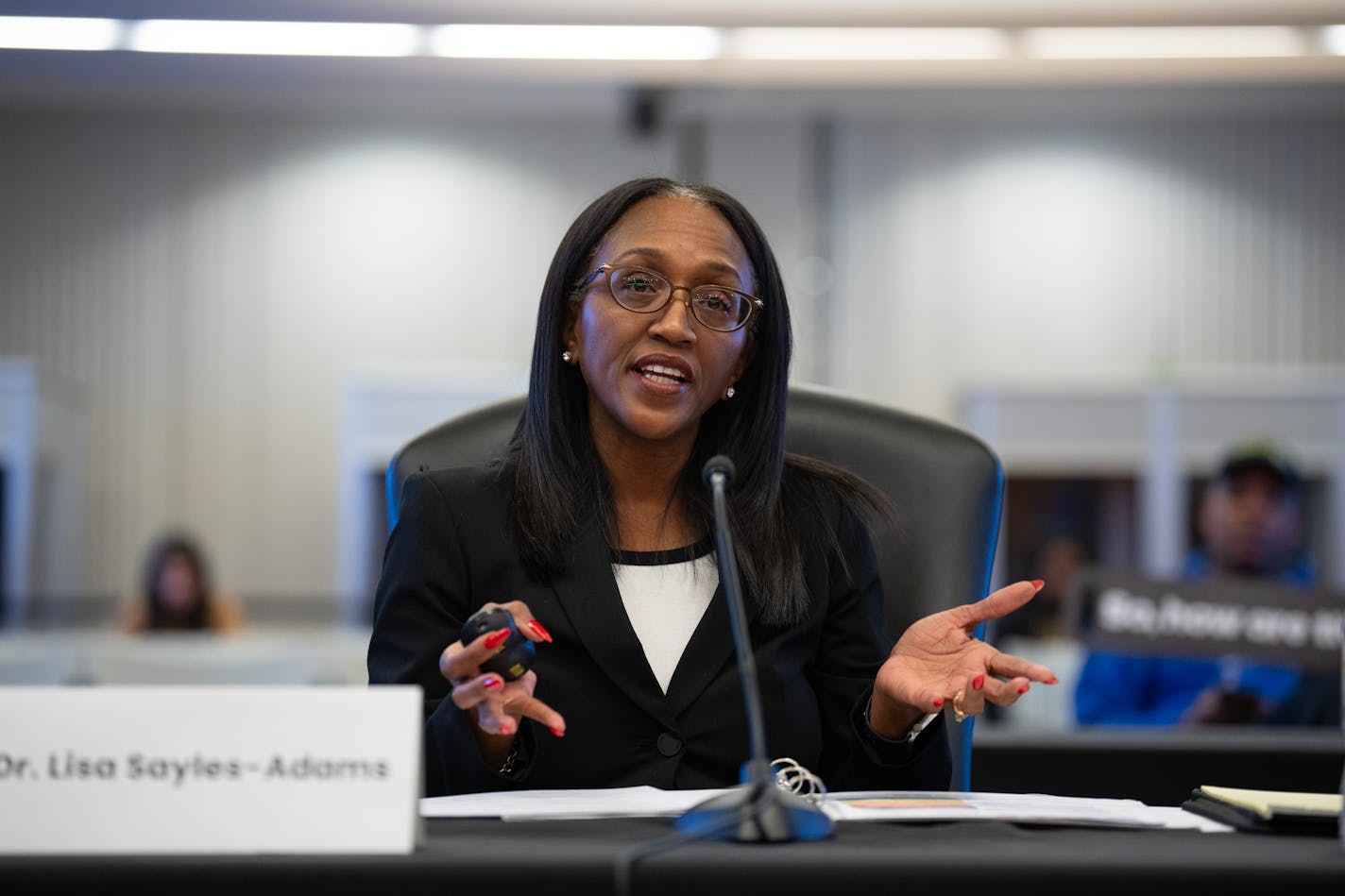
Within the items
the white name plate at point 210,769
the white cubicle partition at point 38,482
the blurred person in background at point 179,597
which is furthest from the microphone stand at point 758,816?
the white cubicle partition at point 38,482

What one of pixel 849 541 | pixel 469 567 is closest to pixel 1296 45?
pixel 849 541

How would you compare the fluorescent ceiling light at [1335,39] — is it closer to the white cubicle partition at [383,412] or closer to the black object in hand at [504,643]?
the black object in hand at [504,643]

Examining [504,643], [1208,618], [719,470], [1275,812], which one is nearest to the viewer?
[1275,812]

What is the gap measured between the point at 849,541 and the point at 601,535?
11.1 inches

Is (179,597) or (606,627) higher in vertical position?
(606,627)

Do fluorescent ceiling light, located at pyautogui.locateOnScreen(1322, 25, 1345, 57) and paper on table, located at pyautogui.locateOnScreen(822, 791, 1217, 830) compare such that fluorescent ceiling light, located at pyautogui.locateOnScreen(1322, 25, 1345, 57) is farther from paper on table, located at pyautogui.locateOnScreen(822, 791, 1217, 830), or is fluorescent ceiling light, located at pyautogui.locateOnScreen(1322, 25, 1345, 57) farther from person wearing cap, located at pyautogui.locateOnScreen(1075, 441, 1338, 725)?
paper on table, located at pyautogui.locateOnScreen(822, 791, 1217, 830)

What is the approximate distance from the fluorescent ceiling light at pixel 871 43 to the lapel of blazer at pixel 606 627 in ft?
3.49

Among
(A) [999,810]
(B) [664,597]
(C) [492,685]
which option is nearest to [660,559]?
(B) [664,597]

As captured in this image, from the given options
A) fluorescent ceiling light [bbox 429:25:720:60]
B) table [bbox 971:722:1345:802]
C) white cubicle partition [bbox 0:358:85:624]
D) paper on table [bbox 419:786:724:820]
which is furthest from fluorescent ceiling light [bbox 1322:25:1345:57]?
white cubicle partition [bbox 0:358:85:624]

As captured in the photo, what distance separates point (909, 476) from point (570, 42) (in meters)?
0.90

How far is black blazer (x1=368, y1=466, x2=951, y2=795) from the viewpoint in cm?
129

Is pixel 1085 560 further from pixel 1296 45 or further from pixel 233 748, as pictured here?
pixel 233 748

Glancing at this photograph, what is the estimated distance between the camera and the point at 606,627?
52.3 inches

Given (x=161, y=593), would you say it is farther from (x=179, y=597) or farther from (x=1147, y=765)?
(x=1147, y=765)
